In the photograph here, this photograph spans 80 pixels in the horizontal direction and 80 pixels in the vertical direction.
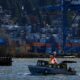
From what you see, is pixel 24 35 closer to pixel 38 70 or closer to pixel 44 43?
pixel 44 43

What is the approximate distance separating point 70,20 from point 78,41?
5.25 meters

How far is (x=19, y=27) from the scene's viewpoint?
157875mm

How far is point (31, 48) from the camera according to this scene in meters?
147

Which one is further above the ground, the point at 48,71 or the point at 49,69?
→ the point at 49,69

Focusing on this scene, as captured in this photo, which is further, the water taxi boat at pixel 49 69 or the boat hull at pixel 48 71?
the boat hull at pixel 48 71

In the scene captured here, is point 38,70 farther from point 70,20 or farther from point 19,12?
point 19,12

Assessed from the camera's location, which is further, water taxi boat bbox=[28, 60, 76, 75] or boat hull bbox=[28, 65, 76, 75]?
boat hull bbox=[28, 65, 76, 75]

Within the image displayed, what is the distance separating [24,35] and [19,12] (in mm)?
8459

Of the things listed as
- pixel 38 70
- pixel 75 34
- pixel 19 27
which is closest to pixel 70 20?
pixel 75 34

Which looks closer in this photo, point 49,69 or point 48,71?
point 49,69

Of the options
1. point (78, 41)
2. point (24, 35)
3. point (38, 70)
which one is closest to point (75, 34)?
point (78, 41)

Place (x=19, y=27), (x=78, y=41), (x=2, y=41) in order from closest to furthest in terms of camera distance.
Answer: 1. (x=2, y=41)
2. (x=78, y=41)
3. (x=19, y=27)

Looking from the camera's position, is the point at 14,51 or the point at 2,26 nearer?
the point at 14,51

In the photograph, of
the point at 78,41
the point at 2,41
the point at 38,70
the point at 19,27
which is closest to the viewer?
the point at 38,70
